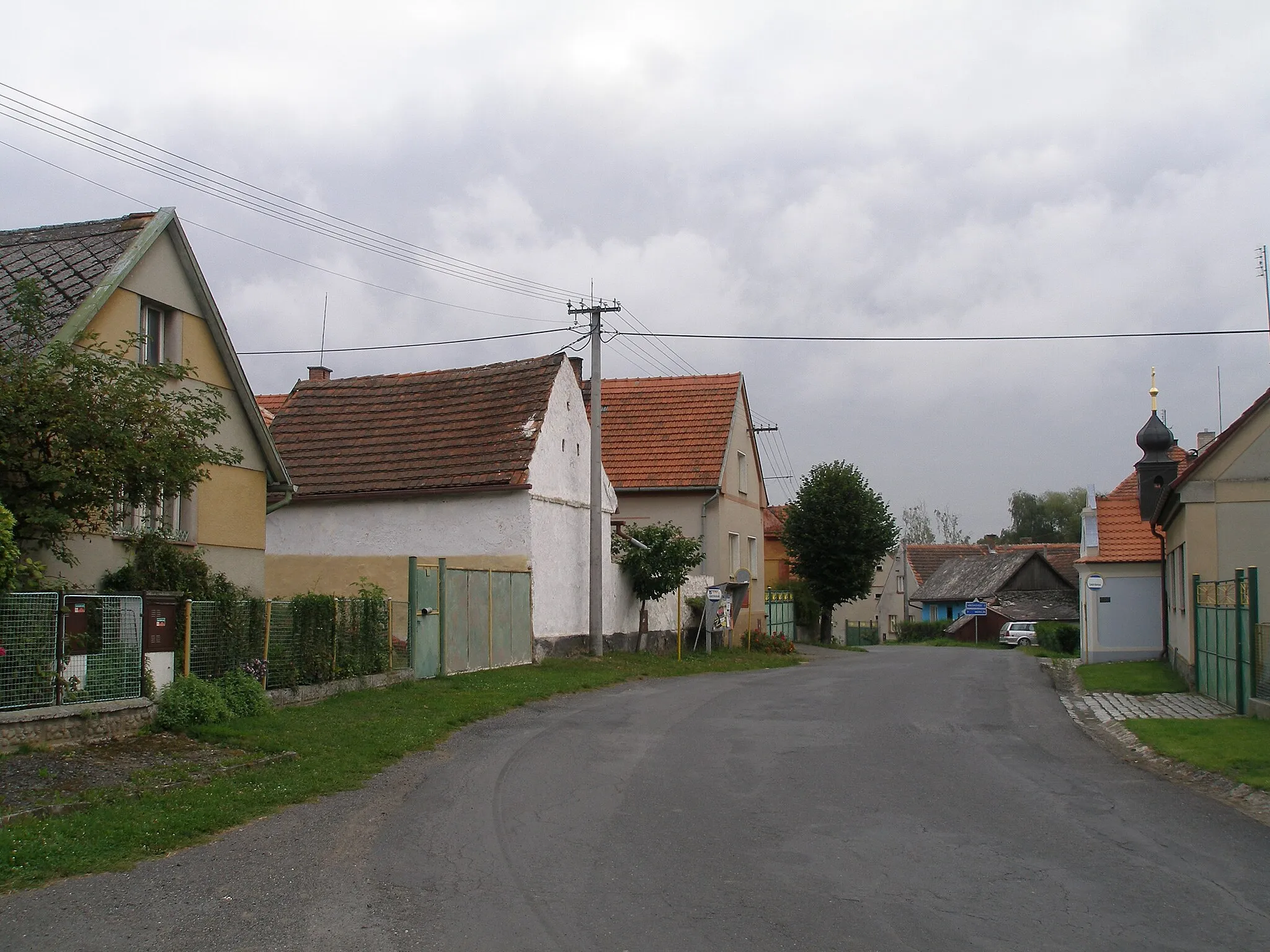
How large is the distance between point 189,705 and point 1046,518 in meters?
119

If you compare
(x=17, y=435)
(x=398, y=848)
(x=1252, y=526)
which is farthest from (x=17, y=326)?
(x=1252, y=526)

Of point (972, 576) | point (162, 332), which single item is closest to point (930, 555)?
point (972, 576)

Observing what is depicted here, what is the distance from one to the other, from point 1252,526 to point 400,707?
15072 millimetres

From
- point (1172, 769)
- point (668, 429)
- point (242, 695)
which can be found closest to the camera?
point (1172, 769)

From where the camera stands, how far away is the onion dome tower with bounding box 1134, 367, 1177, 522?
3328 centimetres

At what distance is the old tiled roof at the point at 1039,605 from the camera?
235ft

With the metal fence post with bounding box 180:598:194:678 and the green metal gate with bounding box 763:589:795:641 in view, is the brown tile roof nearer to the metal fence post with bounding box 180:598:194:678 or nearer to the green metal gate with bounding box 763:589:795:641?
the green metal gate with bounding box 763:589:795:641

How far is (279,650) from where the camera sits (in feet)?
52.6

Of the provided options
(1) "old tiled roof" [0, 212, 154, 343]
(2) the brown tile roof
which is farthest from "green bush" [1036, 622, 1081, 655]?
(1) "old tiled roof" [0, 212, 154, 343]

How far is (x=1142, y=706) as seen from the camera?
61.6 feet

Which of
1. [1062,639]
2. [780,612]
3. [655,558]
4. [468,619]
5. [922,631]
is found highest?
[655,558]

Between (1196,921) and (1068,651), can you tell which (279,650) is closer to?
(1196,921)

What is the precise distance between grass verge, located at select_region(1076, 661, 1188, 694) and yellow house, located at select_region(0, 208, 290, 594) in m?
16.1

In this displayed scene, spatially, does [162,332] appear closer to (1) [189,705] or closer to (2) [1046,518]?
(1) [189,705]
